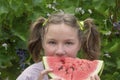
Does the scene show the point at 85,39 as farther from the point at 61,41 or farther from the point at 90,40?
the point at 61,41

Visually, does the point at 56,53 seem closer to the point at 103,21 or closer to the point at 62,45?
the point at 62,45

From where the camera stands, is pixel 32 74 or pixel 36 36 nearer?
pixel 32 74

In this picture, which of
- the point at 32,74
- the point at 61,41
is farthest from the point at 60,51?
the point at 32,74

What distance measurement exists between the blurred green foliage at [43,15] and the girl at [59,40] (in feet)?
1.31

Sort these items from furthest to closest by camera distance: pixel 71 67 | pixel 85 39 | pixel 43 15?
1. pixel 43 15
2. pixel 85 39
3. pixel 71 67

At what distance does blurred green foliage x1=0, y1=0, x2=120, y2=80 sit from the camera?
4.28m

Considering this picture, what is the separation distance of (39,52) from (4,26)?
564mm

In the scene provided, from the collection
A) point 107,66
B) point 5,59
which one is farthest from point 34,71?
point 107,66

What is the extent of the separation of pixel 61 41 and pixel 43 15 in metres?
1.01

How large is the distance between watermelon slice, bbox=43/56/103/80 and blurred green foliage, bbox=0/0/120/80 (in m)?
0.80

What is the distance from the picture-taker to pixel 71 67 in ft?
Result: 11.5

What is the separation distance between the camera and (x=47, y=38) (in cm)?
347

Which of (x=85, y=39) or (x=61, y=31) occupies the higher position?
(x=61, y=31)

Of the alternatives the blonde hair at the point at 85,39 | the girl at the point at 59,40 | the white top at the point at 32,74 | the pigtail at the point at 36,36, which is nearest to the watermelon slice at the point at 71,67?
the girl at the point at 59,40
